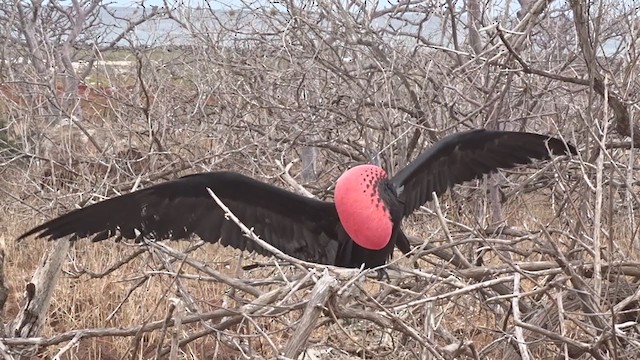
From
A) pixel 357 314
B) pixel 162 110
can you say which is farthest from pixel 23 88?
pixel 357 314

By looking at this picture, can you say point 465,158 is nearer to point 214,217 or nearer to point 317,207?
point 317,207

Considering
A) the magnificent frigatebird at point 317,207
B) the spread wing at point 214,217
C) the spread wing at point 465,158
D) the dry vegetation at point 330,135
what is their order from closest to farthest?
1. the magnificent frigatebird at point 317,207
2. the spread wing at point 214,217
3. the spread wing at point 465,158
4. the dry vegetation at point 330,135

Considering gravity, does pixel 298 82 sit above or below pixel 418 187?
above

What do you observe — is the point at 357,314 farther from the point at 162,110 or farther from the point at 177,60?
the point at 177,60

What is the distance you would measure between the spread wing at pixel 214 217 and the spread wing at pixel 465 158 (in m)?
0.23

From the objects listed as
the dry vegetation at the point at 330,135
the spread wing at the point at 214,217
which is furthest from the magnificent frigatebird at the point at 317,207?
the dry vegetation at the point at 330,135

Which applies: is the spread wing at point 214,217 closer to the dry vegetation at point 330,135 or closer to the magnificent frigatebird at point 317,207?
the magnificent frigatebird at point 317,207

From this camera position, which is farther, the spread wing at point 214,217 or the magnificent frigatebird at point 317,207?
the spread wing at point 214,217

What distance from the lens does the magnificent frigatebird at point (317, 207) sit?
1.92 metres

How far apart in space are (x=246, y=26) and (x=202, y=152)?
54cm

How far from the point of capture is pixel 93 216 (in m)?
2.07

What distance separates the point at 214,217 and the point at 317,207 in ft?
0.89

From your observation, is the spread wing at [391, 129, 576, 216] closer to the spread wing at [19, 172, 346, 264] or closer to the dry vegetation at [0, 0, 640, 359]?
the dry vegetation at [0, 0, 640, 359]

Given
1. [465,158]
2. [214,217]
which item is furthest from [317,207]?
[465,158]
